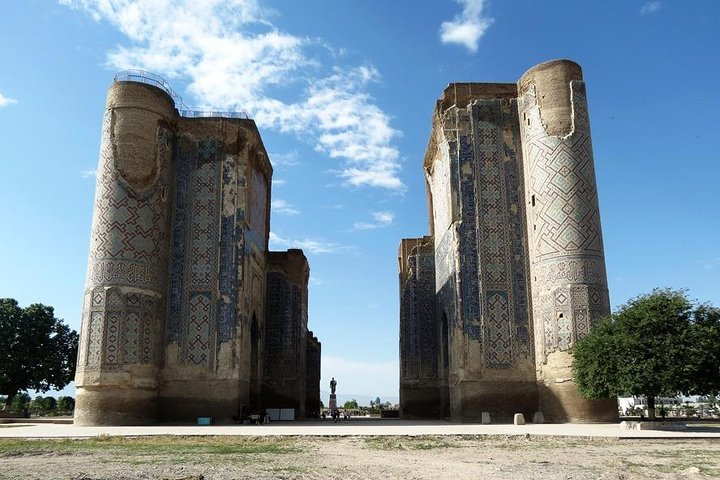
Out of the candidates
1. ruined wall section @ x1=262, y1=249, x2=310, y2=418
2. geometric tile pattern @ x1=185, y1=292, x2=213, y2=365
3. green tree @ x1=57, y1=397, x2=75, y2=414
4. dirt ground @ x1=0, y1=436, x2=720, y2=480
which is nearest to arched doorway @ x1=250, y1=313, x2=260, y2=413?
Answer: ruined wall section @ x1=262, y1=249, x2=310, y2=418

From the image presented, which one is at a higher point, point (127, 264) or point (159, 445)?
point (127, 264)

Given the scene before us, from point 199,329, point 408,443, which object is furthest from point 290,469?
point 199,329

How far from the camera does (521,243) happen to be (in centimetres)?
2159

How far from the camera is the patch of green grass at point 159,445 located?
10.8 meters

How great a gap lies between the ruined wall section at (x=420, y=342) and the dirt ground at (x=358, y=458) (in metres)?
14.9

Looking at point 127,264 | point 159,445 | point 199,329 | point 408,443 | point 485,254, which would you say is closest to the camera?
point 159,445

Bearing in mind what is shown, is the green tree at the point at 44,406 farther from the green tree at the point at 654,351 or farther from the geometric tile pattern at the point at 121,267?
the green tree at the point at 654,351

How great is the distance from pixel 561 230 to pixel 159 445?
44.7 ft

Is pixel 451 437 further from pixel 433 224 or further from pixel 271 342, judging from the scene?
pixel 433 224

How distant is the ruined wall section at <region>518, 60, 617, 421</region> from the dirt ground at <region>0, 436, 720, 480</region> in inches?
266

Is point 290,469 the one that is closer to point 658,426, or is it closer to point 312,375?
point 658,426

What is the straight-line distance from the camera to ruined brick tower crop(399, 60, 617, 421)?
1969 centimetres

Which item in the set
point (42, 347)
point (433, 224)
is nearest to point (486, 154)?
point (433, 224)

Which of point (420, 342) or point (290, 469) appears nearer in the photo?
point (290, 469)
